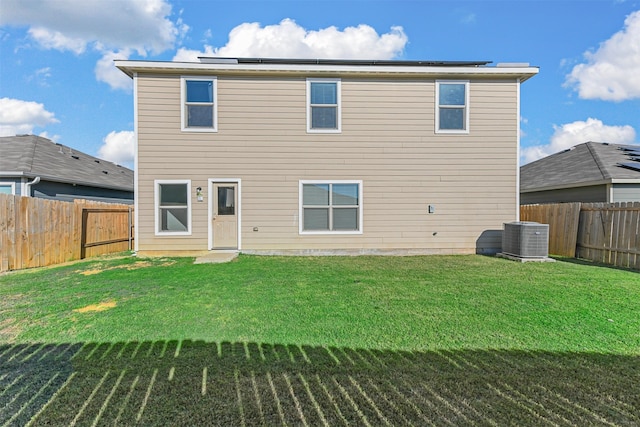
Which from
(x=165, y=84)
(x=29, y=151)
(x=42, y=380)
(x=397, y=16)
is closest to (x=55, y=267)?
(x=165, y=84)

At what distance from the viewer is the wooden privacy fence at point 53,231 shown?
7.13 meters

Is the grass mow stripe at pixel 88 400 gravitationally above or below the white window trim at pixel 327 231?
below

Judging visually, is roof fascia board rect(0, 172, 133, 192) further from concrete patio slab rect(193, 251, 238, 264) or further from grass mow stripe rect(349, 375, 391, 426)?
grass mow stripe rect(349, 375, 391, 426)

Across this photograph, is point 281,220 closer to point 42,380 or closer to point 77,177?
point 42,380

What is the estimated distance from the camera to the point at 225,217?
366 inches

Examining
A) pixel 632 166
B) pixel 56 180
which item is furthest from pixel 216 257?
pixel 632 166

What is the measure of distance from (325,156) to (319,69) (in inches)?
93.3

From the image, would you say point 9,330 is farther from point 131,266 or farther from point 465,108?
point 465,108

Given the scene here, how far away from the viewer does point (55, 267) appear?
766 centimetres

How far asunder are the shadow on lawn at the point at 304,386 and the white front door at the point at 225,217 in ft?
20.0

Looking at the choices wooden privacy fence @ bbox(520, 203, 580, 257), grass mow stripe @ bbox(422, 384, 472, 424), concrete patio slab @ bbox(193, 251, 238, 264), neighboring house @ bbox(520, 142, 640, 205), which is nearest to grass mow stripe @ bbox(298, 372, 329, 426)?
grass mow stripe @ bbox(422, 384, 472, 424)

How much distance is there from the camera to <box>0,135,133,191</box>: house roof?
11670 millimetres

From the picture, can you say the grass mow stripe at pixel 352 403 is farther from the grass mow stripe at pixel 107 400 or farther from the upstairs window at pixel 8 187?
the upstairs window at pixel 8 187

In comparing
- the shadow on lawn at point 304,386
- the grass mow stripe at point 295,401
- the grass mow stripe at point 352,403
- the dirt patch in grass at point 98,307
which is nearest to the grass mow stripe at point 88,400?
the shadow on lawn at point 304,386
